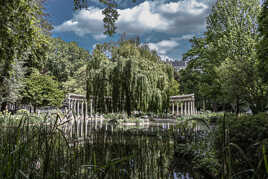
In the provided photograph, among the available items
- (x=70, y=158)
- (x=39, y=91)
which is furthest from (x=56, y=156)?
(x=39, y=91)

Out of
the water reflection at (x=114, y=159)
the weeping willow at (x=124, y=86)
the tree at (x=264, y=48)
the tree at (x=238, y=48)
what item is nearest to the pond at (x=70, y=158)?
the water reflection at (x=114, y=159)

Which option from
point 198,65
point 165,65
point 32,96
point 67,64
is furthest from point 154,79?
point 67,64

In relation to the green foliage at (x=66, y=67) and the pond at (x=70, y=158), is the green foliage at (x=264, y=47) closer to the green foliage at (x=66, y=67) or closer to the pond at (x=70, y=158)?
the pond at (x=70, y=158)

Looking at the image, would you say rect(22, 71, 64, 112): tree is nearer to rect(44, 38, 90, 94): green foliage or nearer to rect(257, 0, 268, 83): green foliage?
rect(44, 38, 90, 94): green foliage

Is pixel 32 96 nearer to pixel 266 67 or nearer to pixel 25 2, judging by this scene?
pixel 25 2

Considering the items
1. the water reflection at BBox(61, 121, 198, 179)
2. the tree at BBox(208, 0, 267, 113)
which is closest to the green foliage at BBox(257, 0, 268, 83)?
the tree at BBox(208, 0, 267, 113)

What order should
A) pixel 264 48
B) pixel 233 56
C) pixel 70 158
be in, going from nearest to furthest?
pixel 70 158
pixel 264 48
pixel 233 56

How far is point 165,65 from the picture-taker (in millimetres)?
13227

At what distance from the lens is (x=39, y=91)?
1655 centimetres

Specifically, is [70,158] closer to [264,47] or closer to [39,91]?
[264,47]

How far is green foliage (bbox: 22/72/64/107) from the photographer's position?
16.2 meters

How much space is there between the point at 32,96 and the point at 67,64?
907cm

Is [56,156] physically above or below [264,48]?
below

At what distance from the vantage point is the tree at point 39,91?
16.2 m
